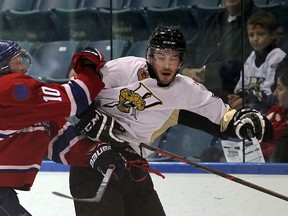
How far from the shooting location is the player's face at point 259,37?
3771 mm

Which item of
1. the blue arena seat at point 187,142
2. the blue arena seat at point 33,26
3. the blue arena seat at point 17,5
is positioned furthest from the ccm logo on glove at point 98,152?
the blue arena seat at point 17,5

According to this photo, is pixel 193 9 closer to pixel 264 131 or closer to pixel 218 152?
pixel 218 152

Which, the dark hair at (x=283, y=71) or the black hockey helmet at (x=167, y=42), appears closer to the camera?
the black hockey helmet at (x=167, y=42)

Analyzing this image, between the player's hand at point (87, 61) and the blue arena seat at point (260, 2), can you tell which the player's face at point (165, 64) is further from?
the blue arena seat at point (260, 2)

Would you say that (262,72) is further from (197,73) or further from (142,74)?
(142,74)

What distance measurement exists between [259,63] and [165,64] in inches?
59.0

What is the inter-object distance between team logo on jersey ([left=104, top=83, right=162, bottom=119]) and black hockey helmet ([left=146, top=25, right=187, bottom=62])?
4.5 inches

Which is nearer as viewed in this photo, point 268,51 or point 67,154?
point 67,154

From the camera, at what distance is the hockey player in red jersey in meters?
2.09

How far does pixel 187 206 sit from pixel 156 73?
1032 millimetres

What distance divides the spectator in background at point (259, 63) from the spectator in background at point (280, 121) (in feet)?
0.13

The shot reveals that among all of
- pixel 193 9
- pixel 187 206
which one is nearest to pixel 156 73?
pixel 187 206

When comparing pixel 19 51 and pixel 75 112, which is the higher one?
pixel 19 51

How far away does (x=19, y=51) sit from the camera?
2.26 metres
